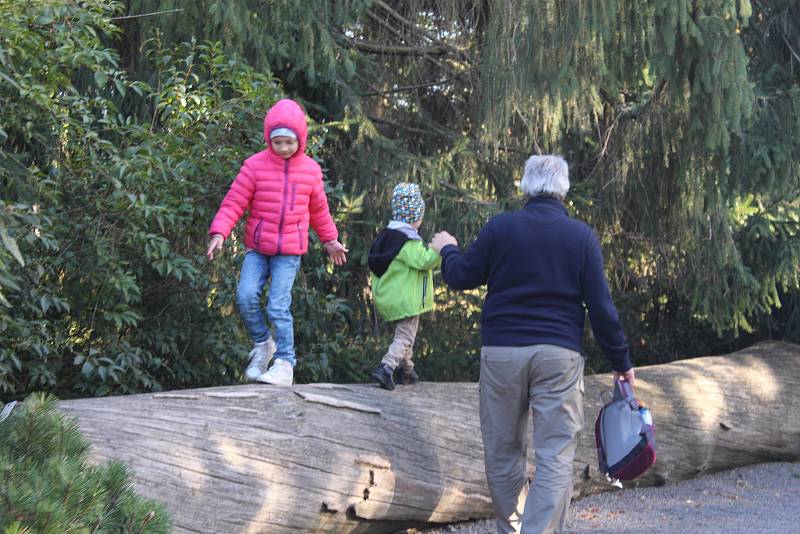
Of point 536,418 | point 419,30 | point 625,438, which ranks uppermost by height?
point 419,30

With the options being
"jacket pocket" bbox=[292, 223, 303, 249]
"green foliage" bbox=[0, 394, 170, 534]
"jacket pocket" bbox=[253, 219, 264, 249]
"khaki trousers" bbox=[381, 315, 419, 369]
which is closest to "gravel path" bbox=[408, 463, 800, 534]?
"khaki trousers" bbox=[381, 315, 419, 369]

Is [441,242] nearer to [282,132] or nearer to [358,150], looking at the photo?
[282,132]

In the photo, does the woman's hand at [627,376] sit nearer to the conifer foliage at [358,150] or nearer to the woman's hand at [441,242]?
the woman's hand at [441,242]

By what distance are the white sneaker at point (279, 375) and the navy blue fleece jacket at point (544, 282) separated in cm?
151

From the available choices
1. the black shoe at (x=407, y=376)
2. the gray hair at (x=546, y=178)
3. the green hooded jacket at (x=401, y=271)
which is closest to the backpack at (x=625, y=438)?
the gray hair at (x=546, y=178)

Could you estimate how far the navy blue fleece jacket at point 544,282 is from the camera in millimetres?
5105

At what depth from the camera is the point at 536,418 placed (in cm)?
518

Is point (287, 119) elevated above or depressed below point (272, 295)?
above

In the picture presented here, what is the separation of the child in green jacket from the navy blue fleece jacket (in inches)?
40.9

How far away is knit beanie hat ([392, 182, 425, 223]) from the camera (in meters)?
6.35

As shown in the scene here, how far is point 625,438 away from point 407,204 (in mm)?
2036

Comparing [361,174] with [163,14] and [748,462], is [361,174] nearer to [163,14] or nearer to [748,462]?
[163,14]

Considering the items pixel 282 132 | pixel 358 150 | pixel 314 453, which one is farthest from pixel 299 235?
pixel 358 150

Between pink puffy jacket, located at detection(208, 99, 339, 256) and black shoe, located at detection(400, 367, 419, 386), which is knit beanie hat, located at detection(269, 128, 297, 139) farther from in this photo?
black shoe, located at detection(400, 367, 419, 386)
